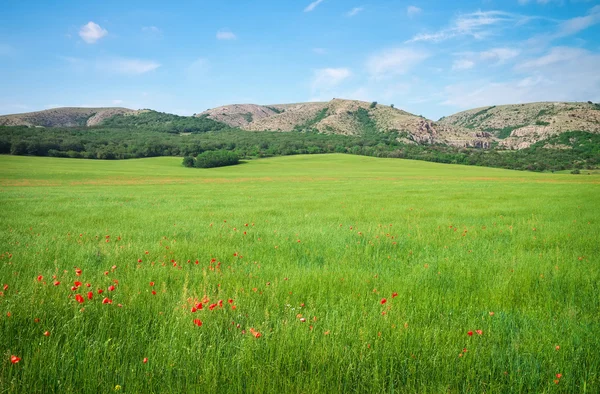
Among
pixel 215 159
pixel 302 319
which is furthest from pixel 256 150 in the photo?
pixel 302 319

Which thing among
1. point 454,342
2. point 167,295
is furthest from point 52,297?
point 454,342

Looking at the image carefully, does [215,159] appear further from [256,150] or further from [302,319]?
[302,319]

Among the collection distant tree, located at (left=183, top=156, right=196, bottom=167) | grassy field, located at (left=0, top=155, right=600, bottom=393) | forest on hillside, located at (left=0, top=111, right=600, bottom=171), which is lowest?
grassy field, located at (left=0, top=155, right=600, bottom=393)

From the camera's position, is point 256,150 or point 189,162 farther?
point 256,150

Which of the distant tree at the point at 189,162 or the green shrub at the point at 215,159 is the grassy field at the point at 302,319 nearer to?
the green shrub at the point at 215,159

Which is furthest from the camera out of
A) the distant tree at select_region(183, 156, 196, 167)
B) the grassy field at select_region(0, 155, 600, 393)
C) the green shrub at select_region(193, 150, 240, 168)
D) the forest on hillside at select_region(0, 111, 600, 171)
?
the forest on hillside at select_region(0, 111, 600, 171)

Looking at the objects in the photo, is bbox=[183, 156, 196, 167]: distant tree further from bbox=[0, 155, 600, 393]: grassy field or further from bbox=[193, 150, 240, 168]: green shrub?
bbox=[0, 155, 600, 393]: grassy field

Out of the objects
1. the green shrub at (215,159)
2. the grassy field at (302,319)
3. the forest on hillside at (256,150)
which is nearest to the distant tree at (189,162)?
the green shrub at (215,159)

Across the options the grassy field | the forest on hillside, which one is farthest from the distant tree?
the grassy field

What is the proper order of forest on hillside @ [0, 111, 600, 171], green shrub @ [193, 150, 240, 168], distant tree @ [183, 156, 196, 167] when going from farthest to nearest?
forest on hillside @ [0, 111, 600, 171] < distant tree @ [183, 156, 196, 167] < green shrub @ [193, 150, 240, 168]

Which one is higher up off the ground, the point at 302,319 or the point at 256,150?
the point at 256,150

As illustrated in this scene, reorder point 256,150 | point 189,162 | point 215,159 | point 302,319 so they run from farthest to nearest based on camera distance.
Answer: point 256,150 < point 215,159 < point 189,162 < point 302,319

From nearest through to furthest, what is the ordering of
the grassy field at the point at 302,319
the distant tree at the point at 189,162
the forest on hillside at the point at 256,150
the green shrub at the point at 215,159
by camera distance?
the grassy field at the point at 302,319 → the green shrub at the point at 215,159 → the distant tree at the point at 189,162 → the forest on hillside at the point at 256,150

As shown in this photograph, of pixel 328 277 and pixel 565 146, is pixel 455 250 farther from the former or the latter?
pixel 565 146
